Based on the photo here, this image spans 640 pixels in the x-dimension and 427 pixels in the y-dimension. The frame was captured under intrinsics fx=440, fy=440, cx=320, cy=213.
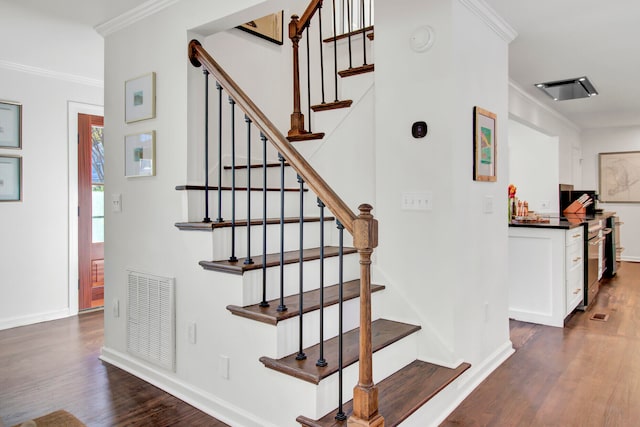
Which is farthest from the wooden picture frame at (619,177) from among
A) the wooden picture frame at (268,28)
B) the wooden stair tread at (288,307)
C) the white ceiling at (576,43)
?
the wooden stair tread at (288,307)

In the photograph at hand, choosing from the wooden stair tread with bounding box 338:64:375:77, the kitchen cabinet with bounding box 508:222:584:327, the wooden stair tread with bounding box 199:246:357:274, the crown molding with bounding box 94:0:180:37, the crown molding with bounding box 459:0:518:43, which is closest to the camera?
the wooden stair tread with bounding box 199:246:357:274

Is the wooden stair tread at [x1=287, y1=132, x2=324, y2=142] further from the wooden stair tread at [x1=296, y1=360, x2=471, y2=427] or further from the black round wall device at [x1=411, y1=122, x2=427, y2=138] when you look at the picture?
the wooden stair tread at [x1=296, y1=360, x2=471, y2=427]

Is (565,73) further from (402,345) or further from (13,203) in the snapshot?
(13,203)

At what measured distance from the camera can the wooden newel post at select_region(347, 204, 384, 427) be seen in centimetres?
173

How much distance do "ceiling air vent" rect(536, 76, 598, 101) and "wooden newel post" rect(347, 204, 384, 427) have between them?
3.90 meters

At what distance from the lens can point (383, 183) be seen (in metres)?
2.78

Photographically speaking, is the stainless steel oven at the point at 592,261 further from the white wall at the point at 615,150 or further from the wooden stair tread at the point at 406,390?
the white wall at the point at 615,150

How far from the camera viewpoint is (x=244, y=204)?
2.93 meters

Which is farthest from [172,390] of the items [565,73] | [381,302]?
[565,73]

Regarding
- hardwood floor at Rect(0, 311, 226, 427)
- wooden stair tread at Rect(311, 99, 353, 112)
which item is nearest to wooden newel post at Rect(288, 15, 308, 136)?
wooden stair tread at Rect(311, 99, 353, 112)

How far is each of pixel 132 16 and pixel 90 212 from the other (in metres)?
2.50

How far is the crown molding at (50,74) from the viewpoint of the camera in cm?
407

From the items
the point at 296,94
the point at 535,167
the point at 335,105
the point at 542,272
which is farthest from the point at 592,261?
the point at 296,94

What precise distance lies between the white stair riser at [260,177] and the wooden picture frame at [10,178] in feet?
7.22
